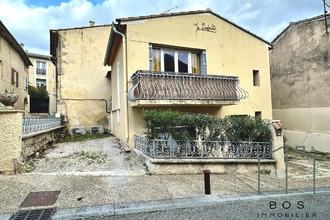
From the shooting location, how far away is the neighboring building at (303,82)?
A: 34.1ft

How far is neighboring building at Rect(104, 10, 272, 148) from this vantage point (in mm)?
7035

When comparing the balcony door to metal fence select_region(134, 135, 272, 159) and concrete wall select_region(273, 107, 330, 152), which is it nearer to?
metal fence select_region(134, 135, 272, 159)

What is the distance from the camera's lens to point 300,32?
11664 millimetres

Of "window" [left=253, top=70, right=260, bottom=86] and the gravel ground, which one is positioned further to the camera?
"window" [left=253, top=70, right=260, bottom=86]

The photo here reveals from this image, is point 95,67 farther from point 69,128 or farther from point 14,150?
point 14,150

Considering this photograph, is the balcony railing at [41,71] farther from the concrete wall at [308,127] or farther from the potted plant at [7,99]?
the concrete wall at [308,127]

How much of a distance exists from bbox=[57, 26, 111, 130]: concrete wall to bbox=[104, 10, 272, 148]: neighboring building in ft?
12.0

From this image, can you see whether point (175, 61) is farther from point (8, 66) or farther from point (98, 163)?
point (8, 66)

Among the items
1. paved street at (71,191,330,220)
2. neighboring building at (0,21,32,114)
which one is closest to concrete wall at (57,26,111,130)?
neighboring building at (0,21,32,114)

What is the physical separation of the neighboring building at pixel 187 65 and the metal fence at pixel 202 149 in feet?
5.64

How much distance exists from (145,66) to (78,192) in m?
5.01

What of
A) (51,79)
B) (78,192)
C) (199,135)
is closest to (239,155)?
(199,135)

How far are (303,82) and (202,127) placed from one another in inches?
370

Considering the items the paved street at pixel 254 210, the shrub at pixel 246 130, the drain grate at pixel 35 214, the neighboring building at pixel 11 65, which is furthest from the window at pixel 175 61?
the neighboring building at pixel 11 65
